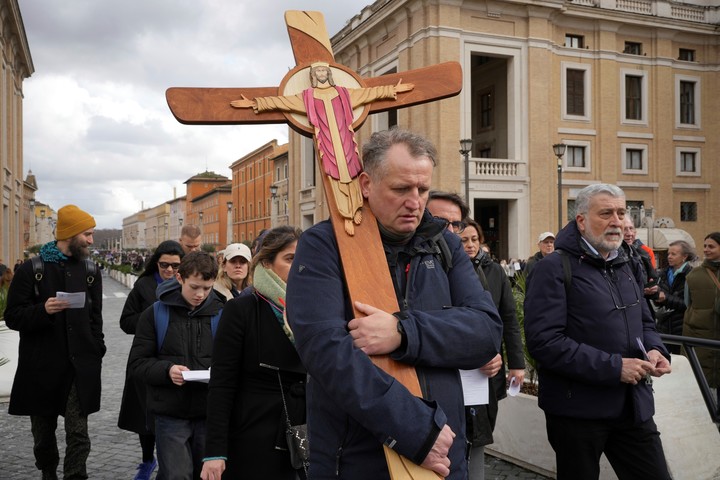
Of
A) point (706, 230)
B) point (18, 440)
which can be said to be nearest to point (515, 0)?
point (706, 230)

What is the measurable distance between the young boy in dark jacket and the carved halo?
185 cm

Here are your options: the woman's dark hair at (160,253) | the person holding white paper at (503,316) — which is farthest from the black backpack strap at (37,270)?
the person holding white paper at (503,316)

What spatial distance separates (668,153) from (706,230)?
494cm

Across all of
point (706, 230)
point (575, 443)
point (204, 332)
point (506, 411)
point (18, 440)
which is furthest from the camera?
point (706, 230)

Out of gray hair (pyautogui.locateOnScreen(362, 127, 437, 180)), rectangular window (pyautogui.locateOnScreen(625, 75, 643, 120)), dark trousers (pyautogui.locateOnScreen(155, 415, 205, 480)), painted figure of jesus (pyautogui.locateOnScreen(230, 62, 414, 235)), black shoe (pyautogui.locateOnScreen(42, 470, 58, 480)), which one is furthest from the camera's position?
rectangular window (pyautogui.locateOnScreen(625, 75, 643, 120))

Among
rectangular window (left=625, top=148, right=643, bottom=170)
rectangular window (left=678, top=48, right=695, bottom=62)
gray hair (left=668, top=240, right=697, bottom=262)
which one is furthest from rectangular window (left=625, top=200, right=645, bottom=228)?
gray hair (left=668, top=240, right=697, bottom=262)

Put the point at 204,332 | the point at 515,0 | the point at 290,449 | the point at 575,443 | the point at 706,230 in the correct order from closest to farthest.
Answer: the point at 290,449 → the point at 575,443 → the point at 204,332 → the point at 515,0 → the point at 706,230

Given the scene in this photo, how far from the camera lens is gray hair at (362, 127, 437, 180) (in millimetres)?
2229

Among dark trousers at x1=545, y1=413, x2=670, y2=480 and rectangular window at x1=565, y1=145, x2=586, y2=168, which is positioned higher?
rectangular window at x1=565, y1=145, x2=586, y2=168

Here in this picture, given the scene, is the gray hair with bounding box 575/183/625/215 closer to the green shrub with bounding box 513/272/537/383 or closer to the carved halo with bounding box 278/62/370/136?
the carved halo with bounding box 278/62/370/136

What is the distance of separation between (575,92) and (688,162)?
8331mm

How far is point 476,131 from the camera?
38375 millimetres

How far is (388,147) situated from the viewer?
7.32 ft

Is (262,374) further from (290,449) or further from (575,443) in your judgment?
(575,443)
